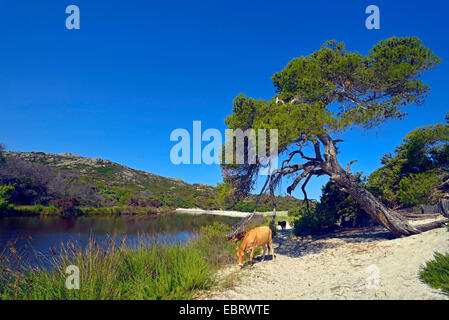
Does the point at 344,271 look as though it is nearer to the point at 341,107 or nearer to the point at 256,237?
the point at 256,237

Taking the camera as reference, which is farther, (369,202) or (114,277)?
(369,202)

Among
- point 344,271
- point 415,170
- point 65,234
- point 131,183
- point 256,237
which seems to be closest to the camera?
point 344,271

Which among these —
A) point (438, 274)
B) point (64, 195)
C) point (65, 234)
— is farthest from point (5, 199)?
point (438, 274)

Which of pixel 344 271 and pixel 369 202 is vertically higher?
pixel 369 202

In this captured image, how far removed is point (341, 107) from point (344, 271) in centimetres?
798

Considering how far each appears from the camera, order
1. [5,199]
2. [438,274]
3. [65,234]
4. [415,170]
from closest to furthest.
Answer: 1. [438,274]
2. [415,170]
3. [65,234]
4. [5,199]

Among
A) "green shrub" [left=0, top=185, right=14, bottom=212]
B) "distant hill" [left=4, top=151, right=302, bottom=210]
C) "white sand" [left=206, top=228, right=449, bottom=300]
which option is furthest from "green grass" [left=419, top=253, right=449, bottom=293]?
"distant hill" [left=4, top=151, right=302, bottom=210]

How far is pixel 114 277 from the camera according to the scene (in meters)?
5.20

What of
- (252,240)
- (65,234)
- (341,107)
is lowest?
(65,234)

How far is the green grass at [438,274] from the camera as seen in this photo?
4.75 metres

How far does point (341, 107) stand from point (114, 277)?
472 inches

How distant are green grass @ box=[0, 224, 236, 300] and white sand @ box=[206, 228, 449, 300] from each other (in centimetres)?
70

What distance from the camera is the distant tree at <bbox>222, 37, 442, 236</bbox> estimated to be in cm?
997
